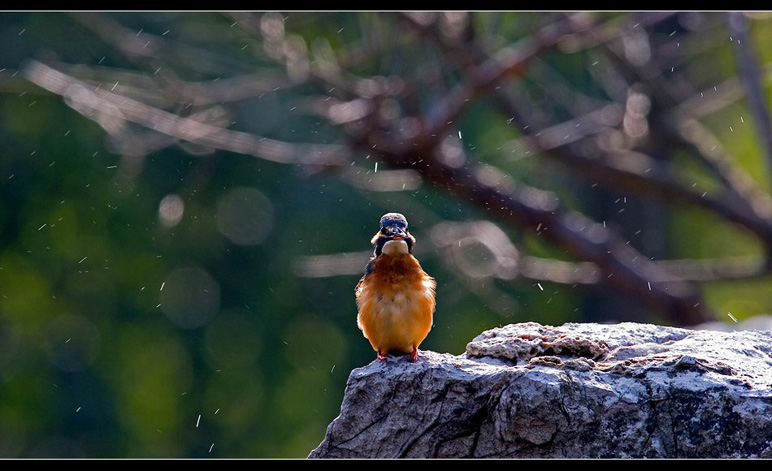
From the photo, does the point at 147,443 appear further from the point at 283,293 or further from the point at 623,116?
the point at 623,116

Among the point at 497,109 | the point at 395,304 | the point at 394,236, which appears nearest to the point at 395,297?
the point at 395,304

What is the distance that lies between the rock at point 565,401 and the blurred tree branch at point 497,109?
4.60 meters

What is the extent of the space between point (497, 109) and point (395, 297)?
6.92 m

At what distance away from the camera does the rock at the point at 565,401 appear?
4242mm

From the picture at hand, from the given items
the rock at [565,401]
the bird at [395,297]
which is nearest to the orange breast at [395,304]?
the bird at [395,297]

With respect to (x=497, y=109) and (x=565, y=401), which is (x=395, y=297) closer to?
(x=565, y=401)

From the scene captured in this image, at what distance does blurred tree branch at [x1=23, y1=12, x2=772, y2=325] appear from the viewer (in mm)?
9516

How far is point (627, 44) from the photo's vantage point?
38.4 feet

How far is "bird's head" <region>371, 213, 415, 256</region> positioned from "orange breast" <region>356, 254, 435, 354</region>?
4cm

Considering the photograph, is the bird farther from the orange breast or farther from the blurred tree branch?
the blurred tree branch

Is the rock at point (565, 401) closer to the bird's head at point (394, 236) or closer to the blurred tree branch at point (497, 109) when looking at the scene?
the bird's head at point (394, 236)

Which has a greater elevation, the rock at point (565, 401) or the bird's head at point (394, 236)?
the rock at point (565, 401)

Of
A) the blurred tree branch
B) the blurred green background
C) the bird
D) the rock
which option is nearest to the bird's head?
the bird

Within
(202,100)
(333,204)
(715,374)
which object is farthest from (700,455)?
(333,204)
